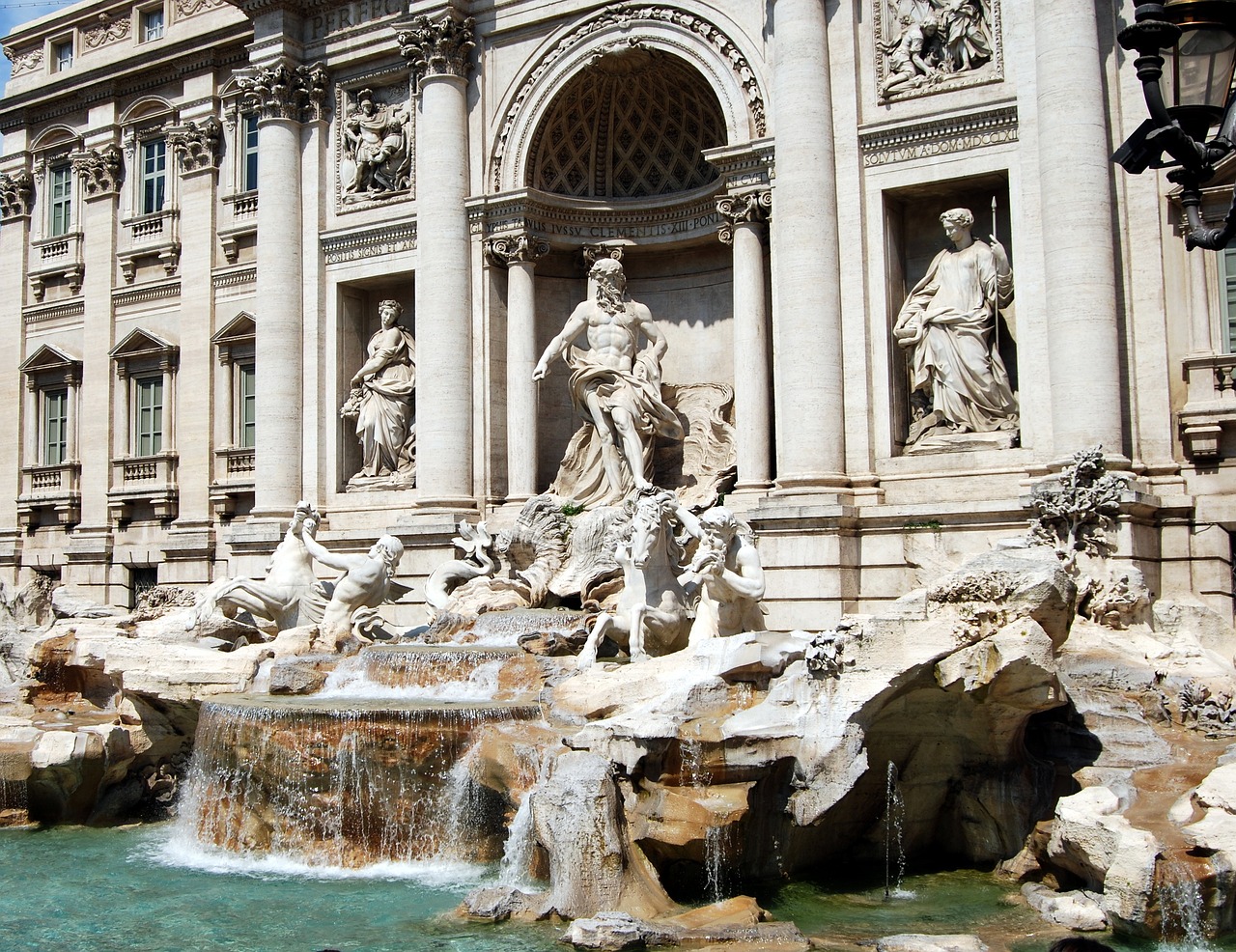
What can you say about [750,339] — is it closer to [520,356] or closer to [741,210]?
[741,210]

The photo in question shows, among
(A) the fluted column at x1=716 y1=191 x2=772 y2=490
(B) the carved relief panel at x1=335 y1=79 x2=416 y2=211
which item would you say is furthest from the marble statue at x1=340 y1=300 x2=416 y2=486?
(A) the fluted column at x1=716 y1=191 x2=772 y2=490

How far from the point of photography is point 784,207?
18047mm

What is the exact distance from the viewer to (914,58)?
58.6ft

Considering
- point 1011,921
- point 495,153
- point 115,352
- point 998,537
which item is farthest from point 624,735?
point 115,352

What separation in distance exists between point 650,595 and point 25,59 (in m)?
21.6

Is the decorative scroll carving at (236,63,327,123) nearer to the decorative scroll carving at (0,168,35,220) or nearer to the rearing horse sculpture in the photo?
the decorative scroll carving at (0,168,35,220)

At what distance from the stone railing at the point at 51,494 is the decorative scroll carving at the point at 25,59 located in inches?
339

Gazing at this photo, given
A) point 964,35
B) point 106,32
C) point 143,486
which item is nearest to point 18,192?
point 106,32

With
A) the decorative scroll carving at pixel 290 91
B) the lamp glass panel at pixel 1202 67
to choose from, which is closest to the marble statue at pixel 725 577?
the lamp glass panel at pixel 1202 67

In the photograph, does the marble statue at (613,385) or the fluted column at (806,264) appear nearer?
the fluted column at (806,264)

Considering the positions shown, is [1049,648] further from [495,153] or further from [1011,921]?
[495,153]

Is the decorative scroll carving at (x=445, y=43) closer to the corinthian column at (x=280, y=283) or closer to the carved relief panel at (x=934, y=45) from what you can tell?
the corinthian column at (x=280, y=283)

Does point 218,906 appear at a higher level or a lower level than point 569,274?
lower

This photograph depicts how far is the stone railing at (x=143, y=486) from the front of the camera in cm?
2544
